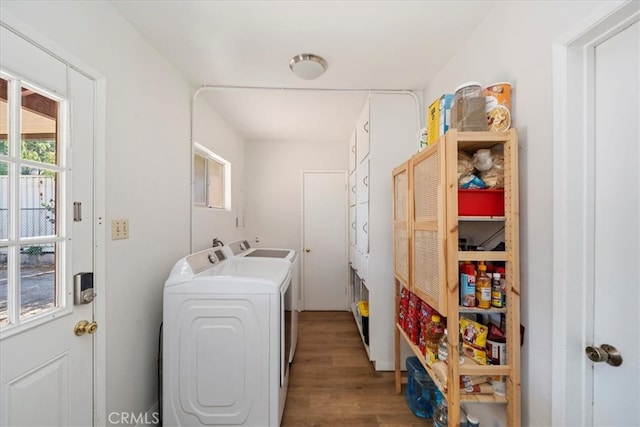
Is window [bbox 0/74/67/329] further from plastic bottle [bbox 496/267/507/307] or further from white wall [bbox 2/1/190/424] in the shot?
plastic bottle [bbox 496/267/507/307]

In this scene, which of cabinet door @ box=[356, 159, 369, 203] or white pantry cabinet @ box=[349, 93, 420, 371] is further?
cabinet door @ box=[356, 159, 369, 203]

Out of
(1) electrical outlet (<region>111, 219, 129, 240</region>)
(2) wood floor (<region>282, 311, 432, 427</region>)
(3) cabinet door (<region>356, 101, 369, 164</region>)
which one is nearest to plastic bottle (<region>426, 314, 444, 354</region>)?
(2) wood floor (<region>282, 311, 432, 427</region>)

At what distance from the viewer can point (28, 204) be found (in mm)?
919

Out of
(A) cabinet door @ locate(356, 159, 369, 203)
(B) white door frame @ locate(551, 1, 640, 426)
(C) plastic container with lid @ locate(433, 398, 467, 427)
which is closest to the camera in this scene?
(B) white door frame @ locate(551, 1, 640, 426)

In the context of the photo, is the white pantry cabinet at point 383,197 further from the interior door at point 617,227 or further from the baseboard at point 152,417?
the baseboard at point 152,417

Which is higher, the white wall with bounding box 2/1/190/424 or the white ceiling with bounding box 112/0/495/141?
the white ceiling with bounding box 112/0/495/141

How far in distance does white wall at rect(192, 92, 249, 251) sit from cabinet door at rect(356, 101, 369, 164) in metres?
1.44

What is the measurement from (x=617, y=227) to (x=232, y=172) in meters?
3.02

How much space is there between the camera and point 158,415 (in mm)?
1619

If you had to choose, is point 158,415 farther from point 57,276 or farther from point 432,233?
point 432,233

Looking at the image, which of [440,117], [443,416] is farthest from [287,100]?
[443,416]

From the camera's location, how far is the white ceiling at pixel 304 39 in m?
1.28

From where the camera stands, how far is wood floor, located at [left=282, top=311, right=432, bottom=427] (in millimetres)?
1652

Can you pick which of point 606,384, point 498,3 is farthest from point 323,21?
point 606,384
